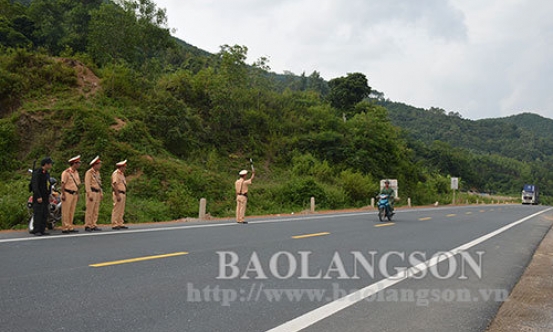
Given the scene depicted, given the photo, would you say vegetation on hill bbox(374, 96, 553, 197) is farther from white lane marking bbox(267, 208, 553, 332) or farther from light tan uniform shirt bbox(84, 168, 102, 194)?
white lane marking bbox(267, 208, 553, 332)

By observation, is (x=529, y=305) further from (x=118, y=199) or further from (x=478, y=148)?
(x=478, y=148)

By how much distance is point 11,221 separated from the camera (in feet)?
49.5

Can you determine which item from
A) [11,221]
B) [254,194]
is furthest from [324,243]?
[254,194]

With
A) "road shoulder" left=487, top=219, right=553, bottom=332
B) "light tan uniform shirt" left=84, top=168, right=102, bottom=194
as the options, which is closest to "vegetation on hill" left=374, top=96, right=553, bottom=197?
"light tan uniform shirt" left=84, top=168, right=102, bottom=194

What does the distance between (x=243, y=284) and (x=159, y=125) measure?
104 ft

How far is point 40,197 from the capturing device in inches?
406

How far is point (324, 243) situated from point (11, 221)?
1092 cm

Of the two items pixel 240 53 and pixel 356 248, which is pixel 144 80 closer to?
pixel 240 53

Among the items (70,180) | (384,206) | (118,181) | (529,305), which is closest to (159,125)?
(384,206)

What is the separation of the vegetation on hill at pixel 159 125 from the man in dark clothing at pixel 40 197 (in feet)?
18.0

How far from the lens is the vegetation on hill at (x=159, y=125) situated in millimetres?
29062

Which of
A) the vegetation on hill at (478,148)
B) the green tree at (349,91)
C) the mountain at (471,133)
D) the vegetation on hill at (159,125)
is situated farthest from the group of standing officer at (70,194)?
the mountain at (471,133)

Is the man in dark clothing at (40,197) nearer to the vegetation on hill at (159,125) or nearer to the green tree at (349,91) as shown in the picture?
Answer: the vegetation on hill at (159,125)

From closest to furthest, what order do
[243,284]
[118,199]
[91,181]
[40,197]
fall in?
[243,284]
[40,197]
[91,181]
[118,199]
